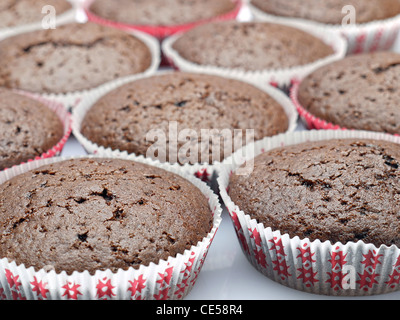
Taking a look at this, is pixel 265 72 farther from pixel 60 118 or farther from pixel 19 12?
pixel 19 12

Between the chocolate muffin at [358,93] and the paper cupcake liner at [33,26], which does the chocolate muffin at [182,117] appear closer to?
the chocolate muffin at [358,93]

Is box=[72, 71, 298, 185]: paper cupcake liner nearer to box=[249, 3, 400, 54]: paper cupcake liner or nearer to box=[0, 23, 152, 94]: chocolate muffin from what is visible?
box=[0, 23, 152, 94]: chocolate muffin

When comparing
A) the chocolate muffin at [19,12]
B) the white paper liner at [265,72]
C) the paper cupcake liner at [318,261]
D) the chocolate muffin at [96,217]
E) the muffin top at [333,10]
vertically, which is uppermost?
the muffin top at [333,10]

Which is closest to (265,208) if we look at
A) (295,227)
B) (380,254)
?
(295,227)

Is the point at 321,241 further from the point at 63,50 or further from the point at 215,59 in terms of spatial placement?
the point at 63,50

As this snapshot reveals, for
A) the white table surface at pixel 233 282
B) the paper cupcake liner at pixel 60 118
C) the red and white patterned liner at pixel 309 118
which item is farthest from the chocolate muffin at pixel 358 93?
the paper cupcake liner at pixel 60 118

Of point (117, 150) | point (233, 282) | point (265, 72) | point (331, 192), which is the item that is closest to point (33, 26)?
point (265, 72)

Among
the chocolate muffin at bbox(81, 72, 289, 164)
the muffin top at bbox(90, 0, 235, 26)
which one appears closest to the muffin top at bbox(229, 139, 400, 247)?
the chocolate muffin at bbox(81, 72, 289, 164)
